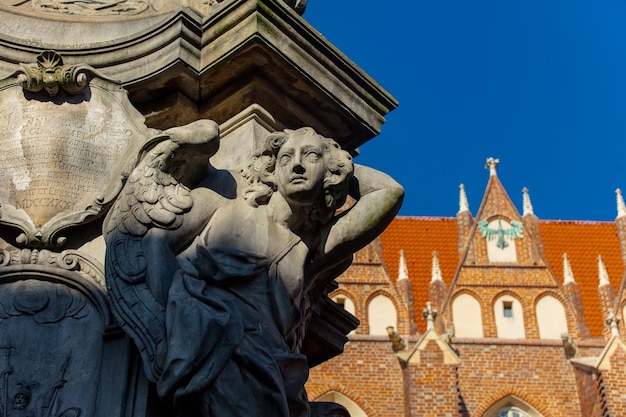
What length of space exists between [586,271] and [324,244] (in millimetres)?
23744

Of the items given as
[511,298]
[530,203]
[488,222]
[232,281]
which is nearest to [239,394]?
[232,281]

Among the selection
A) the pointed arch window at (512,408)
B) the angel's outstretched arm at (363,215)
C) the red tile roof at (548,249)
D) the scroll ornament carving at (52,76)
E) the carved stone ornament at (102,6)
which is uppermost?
the red tile roof at (548,249)

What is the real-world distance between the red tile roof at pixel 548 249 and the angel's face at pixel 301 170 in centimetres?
2070

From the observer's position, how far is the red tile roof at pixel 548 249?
24.3 metres

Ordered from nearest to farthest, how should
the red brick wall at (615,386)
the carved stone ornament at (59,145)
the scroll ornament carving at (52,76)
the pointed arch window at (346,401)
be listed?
the carved stone ornament at (59,145) → the scroll ornament carving at (52,76) → the red brick wall at (615,386) → the pointed arch window at (346,401)

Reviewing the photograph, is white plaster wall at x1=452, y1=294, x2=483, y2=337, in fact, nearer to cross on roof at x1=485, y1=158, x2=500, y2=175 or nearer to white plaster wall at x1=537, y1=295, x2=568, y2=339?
white plaster wall at x1=537, y1=295, x2=568, y2=339

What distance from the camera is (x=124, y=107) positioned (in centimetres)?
307

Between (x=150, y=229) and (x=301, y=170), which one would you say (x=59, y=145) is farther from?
(x=301, y=170)

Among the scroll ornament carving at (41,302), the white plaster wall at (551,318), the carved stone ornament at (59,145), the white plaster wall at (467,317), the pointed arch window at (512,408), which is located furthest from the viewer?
the white plaster wall at (551,318)

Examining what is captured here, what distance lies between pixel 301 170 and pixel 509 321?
2066cm

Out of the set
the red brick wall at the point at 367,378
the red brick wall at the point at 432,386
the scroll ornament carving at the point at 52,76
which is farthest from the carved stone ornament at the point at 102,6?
the red brick wall at the point at 367,378

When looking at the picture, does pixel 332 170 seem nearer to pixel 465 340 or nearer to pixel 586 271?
pixel 465 340

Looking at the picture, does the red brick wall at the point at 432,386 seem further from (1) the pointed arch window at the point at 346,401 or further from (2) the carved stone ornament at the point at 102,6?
(2) the carved stone ornament at the point at 102,6

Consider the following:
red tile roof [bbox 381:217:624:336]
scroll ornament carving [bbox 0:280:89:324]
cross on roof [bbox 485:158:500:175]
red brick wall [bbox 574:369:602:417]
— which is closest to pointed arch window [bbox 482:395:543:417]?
red brick wall [bbox 574:369:602:417]
